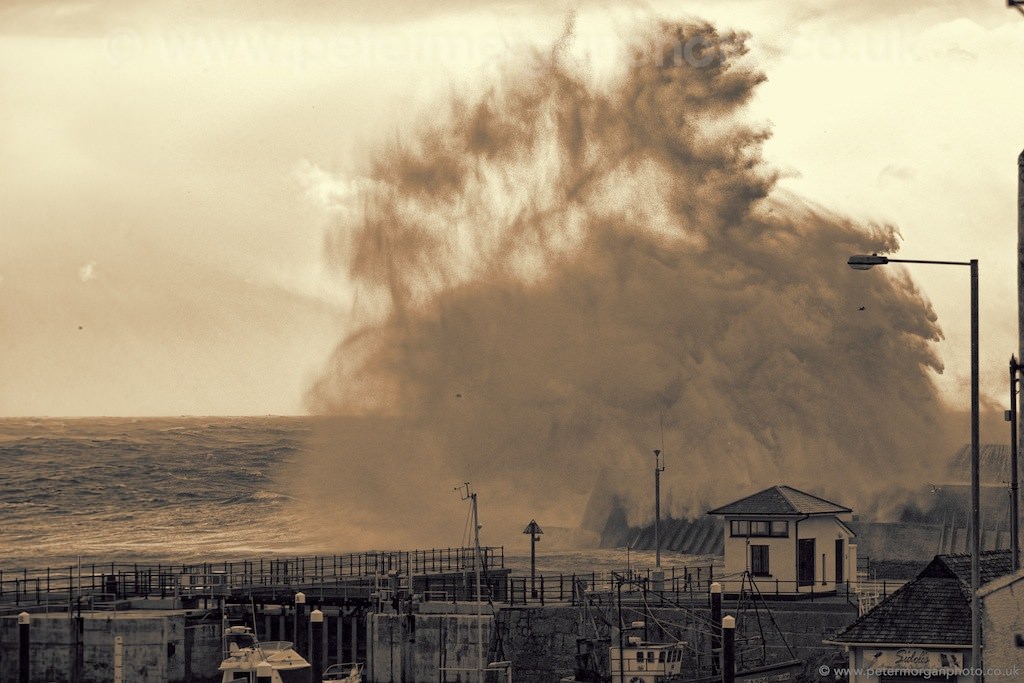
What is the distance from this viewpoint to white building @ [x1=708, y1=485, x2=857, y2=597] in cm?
4784

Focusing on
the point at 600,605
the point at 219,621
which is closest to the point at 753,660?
the point at 600,605

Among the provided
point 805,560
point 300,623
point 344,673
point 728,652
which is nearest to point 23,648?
point 300,623

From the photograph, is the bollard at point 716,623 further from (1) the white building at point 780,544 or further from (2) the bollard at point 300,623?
(2) the bollard at point 300,623

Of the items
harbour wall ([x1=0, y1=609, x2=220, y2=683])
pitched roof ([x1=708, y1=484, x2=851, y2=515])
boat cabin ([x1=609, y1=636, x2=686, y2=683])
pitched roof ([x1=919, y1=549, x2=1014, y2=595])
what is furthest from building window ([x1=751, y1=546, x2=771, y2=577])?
harbour wall ([x1=0, y1=609, x2=220, y2=683])

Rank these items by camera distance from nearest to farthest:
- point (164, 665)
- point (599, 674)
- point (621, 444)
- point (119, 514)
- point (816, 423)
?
point (599, 674)
point (164, 665)
point (816, 423)
point (621, 444)
point (119, 514)

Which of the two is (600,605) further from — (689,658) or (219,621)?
(219,621)

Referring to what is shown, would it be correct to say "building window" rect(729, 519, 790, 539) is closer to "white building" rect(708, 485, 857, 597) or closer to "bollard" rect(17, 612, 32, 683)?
"white building" rect(708, 485, 857, 597)

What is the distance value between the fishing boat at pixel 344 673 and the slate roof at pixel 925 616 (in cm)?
1514

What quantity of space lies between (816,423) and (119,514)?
179ft

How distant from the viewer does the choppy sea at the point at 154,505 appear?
106 meters

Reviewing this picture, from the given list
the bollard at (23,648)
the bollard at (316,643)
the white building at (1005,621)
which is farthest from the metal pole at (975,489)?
the bollard at (23,648)

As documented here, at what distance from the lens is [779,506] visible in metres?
48.2

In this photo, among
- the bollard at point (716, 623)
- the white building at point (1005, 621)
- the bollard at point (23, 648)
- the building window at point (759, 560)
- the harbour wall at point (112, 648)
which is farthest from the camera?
the building window at point (759, 560)

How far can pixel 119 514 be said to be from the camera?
13700 cm
